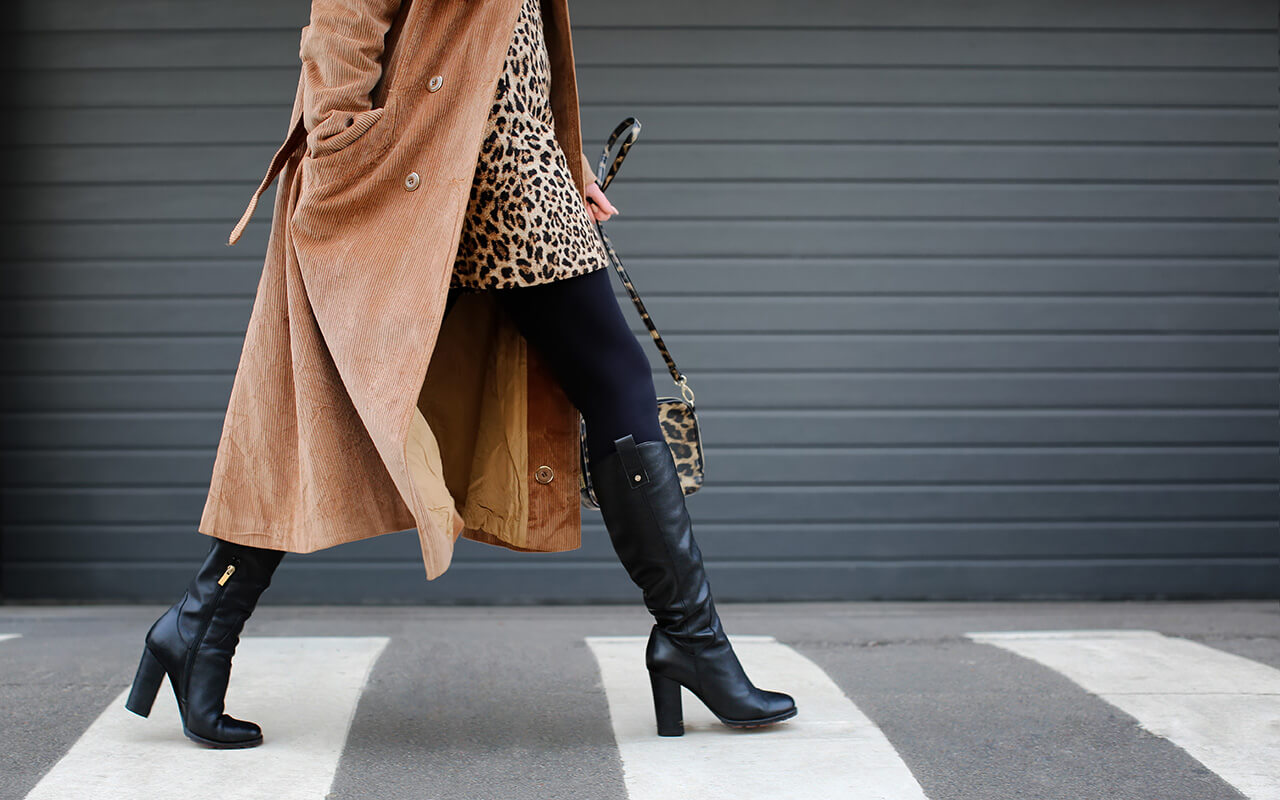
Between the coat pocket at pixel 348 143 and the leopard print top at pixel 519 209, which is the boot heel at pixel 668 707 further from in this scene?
the coat pocket at pixel 348 143

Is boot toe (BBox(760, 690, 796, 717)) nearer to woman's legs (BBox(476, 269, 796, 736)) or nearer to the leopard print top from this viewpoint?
woman's legs (BBox(476, 269, 796, 736))

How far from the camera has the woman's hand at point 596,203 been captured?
2.26 m

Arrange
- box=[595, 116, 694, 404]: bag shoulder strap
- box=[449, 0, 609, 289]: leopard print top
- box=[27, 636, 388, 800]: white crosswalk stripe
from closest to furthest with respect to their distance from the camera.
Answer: box=[27, 636, 388, 800]: white crosswalk stripe → box=[449, 0, 609, 289]: leopard print top → box=[595, 116, 694, 404]: bag shoulder strap

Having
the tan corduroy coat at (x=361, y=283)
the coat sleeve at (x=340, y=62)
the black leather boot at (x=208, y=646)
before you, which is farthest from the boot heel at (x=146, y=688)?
the coat sleeve at (x=340, y=62)

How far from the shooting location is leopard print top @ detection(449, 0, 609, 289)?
1.99m

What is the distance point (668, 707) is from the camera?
2.09 m

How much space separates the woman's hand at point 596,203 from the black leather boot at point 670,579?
0.53 m

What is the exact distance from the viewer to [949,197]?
4555 millimetres

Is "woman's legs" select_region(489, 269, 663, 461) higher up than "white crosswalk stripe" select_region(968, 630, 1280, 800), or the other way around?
"woman's legs" select_region(489, 269, 663, 461)

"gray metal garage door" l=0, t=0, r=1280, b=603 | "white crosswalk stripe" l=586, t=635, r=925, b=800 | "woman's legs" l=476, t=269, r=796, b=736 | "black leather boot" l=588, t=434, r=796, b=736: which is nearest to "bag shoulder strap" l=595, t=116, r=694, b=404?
"woman's legs" l=476, t=269, r=796, b=736

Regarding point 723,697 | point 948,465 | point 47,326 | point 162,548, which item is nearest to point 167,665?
point 723,697

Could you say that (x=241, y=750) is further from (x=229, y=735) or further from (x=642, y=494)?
(x=642, y=494)

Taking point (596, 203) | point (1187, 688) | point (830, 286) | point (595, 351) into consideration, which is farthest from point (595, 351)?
point (830, 286)

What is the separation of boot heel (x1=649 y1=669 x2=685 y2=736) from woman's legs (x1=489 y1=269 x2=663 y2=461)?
46 cm
